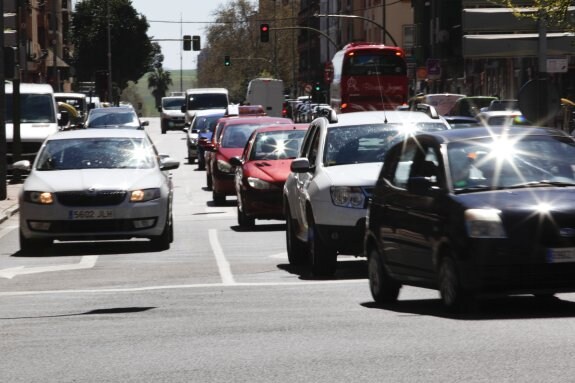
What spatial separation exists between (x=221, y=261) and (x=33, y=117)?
2577 cm

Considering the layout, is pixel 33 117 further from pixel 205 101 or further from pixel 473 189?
pixel 205 101

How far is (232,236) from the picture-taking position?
81.6ft

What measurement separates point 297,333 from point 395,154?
3.16 meters

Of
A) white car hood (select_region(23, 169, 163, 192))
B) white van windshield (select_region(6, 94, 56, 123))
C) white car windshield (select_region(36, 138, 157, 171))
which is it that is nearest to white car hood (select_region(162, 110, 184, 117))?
white van windshield (select_region(6, 94, 56, 123))

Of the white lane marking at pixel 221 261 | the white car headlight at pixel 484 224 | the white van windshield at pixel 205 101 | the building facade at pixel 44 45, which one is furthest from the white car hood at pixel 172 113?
the white car headlight at pixel 484 224

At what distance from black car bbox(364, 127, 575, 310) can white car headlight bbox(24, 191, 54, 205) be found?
24.2ft

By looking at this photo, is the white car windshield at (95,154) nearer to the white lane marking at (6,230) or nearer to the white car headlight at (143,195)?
the white car headlight at (143,195)

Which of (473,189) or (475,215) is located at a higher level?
(473,189)

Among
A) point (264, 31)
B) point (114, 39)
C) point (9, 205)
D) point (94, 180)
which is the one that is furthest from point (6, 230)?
point (114, 39)

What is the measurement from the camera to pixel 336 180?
17078mm

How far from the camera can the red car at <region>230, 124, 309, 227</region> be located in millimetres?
25844

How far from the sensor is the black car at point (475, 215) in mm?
11875

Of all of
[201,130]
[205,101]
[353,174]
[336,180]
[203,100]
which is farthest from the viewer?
[203,100]

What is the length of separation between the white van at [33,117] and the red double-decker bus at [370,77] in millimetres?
20843
